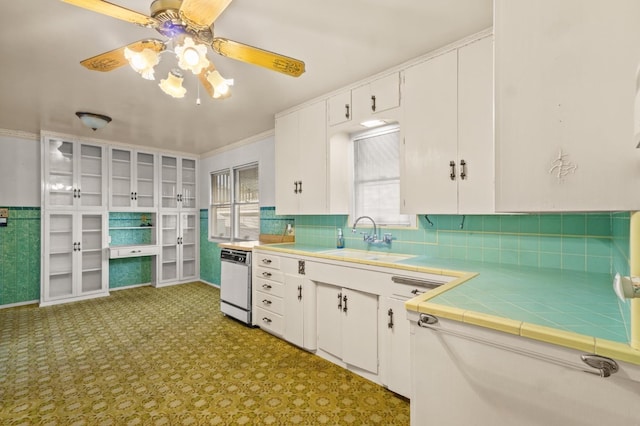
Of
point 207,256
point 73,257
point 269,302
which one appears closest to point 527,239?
point 269,302

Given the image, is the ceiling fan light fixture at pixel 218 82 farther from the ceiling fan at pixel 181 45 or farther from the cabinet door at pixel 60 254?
the cabinet door at pixel 60 254

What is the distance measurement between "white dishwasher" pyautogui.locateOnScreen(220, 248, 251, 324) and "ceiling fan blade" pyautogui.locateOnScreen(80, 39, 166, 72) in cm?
214

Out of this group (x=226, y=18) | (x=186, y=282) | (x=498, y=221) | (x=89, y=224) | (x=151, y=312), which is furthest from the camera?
(x=186, y=282)

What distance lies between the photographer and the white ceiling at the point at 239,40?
5.81ft

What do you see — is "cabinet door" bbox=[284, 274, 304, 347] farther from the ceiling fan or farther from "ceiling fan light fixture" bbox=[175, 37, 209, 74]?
"ceiling fan light fixture" bbox=[175, 37, 209, 74]

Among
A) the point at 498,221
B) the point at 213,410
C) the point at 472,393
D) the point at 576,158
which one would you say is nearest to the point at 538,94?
the point at 576,158

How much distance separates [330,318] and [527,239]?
1596mm

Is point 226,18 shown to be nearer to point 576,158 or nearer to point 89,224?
point 576,158

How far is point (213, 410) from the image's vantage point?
1990mm

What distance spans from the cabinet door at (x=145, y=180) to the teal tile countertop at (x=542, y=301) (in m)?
5.08

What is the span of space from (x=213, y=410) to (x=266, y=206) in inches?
110

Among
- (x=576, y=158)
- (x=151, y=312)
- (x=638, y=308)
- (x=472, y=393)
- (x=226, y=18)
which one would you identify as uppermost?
(x=226, y=18)

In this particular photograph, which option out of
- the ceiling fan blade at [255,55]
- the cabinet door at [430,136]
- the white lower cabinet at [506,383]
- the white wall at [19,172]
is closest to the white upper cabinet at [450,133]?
the cabinet door at [430,136]

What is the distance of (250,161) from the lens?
473 cm
